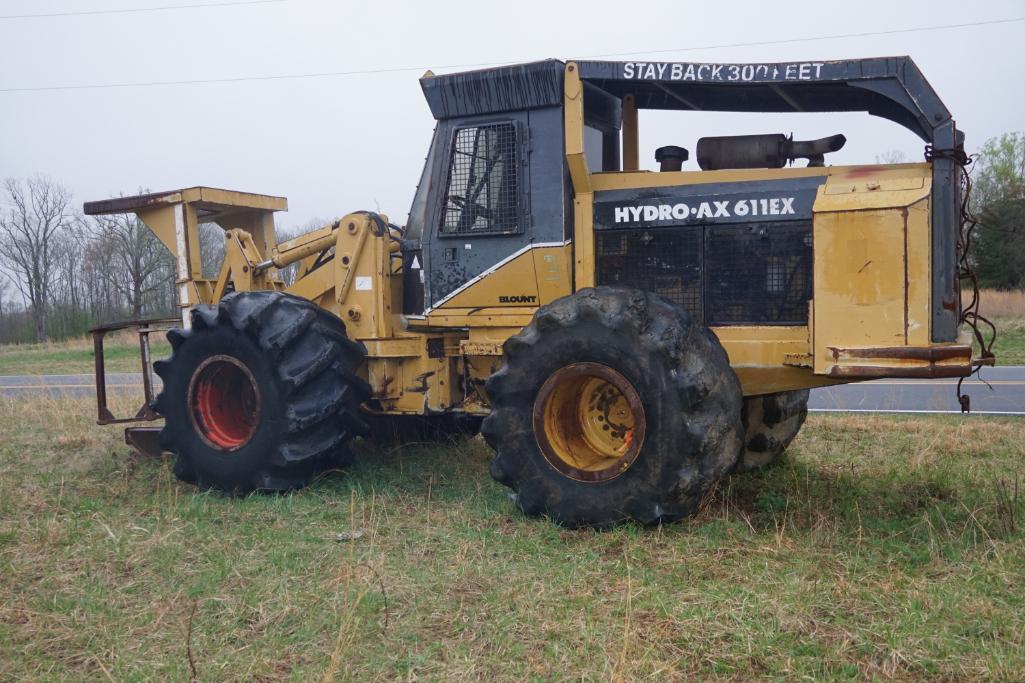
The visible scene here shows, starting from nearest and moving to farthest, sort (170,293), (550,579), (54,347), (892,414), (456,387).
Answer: (550,579), (456,387), (892,414), (54,347), (170,293)

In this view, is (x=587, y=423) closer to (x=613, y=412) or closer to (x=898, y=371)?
(x=613, y=412)

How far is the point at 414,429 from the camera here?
8.16 meters

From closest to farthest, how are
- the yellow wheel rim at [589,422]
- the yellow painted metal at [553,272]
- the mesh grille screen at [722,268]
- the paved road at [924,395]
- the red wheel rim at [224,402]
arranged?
1. the yellow wheel rim at [589,422]
2. the mesh grille screen at [722,268]
3. the yellow painted metal at [553,272]
4. the red wheel rim at [224,402]
5. the paved road at [924,395]

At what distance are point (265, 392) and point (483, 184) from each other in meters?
2.16

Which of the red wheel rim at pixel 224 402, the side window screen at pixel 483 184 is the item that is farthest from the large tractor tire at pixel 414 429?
the side window screen at pixel 483 184

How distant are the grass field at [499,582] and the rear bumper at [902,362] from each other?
0.92 metres

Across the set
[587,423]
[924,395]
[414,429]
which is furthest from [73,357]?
[587,423]

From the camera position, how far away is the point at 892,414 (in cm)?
1030

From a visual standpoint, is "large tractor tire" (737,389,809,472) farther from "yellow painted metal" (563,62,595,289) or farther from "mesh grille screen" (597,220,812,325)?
"yellow painted metal" (563,62,595,289)

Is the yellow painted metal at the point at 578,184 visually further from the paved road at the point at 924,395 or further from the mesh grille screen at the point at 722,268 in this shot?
the paved road at the point at 924,395

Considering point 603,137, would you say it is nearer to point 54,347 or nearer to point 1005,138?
point 54,347

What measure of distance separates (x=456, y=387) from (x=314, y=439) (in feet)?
3.99

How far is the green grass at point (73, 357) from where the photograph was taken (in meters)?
22.2

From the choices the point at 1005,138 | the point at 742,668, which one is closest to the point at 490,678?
the point at 742,668
